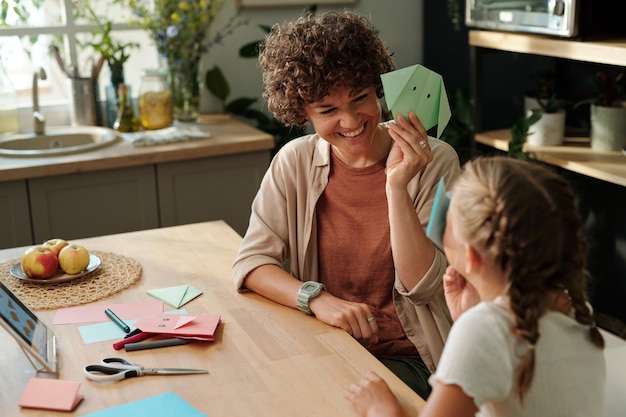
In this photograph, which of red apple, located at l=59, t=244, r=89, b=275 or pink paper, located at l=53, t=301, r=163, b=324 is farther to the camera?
red apple, located at l=59, t=244, r=89, b=275

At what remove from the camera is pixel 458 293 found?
1435 millimetres

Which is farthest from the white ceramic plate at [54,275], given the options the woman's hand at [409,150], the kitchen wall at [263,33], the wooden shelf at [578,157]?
the kitchen wall at [263,33]

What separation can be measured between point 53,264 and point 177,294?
341 millimetres

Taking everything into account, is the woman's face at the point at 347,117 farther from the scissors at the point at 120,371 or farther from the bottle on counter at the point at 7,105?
the bottle on counter at the point at 7,105

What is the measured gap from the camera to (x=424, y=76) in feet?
5.55

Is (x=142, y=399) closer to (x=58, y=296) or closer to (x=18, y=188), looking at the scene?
(x=58, y=296)

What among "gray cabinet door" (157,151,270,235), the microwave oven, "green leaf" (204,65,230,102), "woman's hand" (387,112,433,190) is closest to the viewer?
"woman's hand" (387,112,433,190)

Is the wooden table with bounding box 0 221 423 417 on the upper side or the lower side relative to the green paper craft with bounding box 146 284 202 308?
lower

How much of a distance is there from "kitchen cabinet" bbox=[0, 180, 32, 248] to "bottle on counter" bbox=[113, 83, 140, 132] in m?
0.63

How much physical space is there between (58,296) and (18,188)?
1.17 m

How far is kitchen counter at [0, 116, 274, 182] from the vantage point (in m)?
2.94

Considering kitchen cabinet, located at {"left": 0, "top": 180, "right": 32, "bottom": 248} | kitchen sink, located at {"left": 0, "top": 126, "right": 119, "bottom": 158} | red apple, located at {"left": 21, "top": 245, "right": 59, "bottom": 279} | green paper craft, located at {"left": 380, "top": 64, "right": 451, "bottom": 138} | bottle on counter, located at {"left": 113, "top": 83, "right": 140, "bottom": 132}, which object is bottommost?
kitchen cabinet, located at {"left": 0, "top": 180, "right": 32, "bottom": 248}

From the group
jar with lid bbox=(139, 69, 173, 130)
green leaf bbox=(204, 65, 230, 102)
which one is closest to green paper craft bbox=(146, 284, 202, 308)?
jar with lid bbox=(139, 69, 173, 130)

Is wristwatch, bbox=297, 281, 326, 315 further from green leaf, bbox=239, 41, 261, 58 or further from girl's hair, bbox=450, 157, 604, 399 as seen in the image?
green leaf, bbox=239, 41, 261, 58
